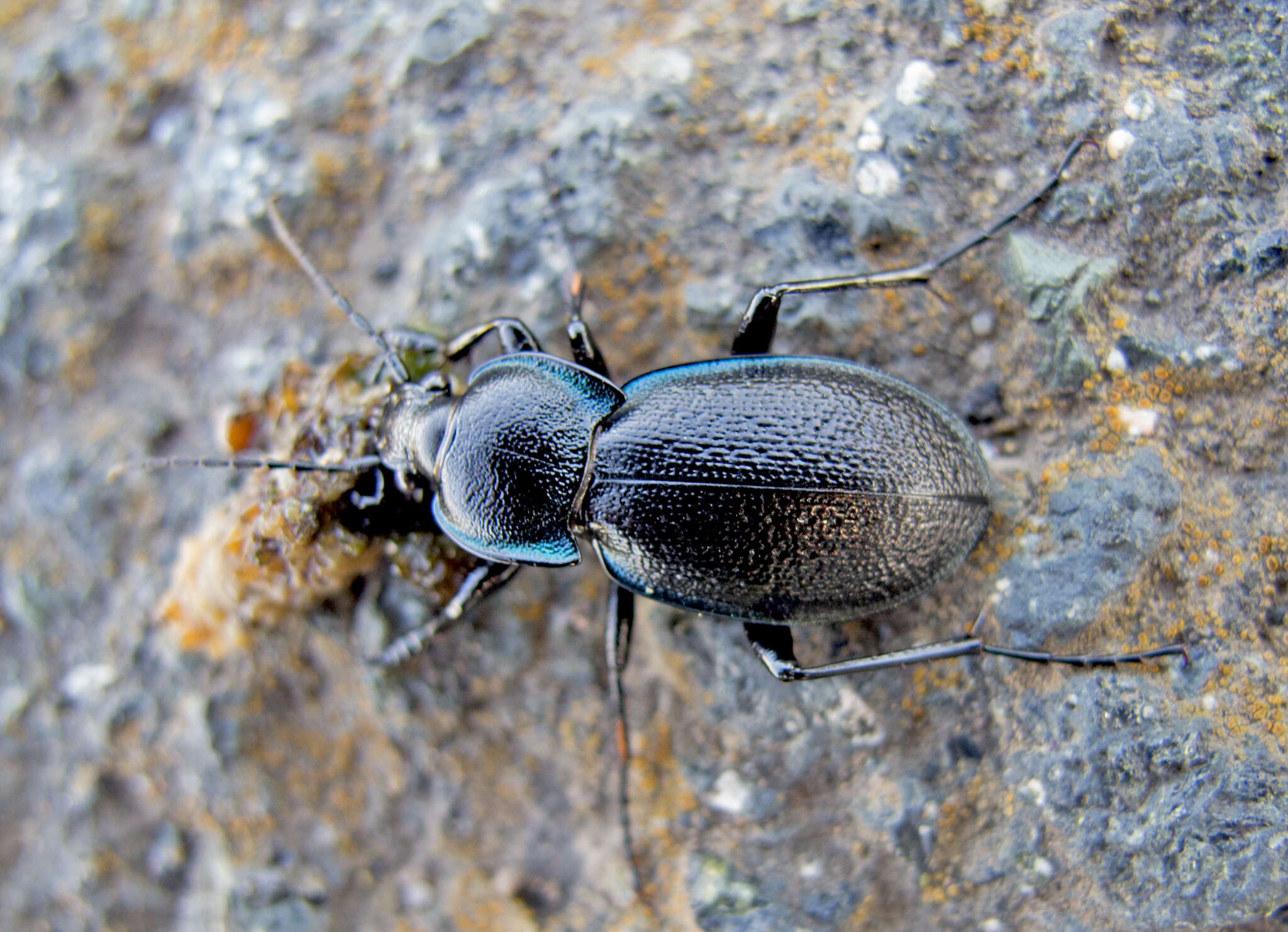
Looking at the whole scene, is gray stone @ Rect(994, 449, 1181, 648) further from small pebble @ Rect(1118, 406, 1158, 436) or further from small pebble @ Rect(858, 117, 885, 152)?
small pebble @ Rect(858, 117, 885, 152)

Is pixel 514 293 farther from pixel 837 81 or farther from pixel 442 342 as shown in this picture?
pixel 837 81

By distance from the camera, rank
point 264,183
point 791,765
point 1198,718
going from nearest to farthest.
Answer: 1. point 1198,718
2. point 791,765
3. point 264,183

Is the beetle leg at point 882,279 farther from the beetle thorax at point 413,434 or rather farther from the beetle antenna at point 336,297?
the beetle antenna at point 336,297

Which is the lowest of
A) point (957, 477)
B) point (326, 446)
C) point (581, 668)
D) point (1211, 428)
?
point (581, 668)

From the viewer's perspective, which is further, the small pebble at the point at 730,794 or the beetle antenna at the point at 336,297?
the beetle antenna at the point at 336,297

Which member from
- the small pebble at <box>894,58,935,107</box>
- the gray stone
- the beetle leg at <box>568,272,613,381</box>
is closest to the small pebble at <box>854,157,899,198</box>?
the small pebble at <box>894,58,935,107</box>

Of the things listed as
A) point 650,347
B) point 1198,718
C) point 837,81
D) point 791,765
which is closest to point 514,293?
point 650,347

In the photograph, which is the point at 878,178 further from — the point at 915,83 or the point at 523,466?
the point at 523,466

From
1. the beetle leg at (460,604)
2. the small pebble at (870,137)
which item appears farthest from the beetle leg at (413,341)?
the small pebble at (870,137)
